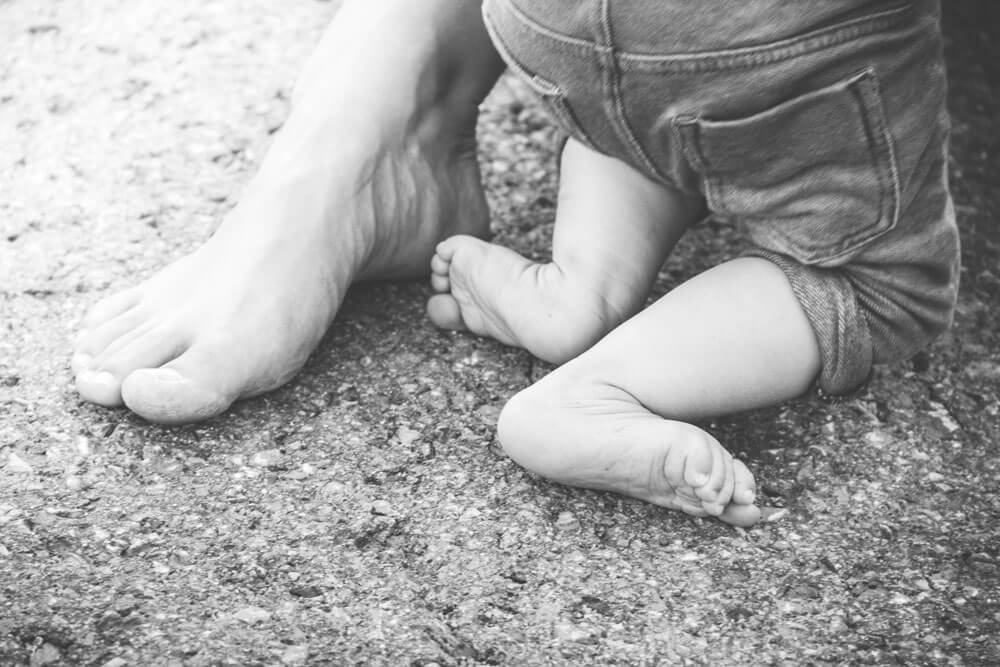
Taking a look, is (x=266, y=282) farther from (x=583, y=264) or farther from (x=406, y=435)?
(x=583, y=264)

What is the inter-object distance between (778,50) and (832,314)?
0.34 m

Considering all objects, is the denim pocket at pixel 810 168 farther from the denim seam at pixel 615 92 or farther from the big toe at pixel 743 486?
the big toe at pixel 743 486

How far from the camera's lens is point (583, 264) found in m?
1.38

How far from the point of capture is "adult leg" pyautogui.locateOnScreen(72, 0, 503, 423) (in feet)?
→ 4.25

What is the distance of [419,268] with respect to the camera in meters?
1.56

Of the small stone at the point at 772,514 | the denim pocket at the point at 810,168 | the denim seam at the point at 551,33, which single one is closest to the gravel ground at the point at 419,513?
the small stone at the point at 772,514

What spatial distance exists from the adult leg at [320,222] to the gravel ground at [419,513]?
0.06 m

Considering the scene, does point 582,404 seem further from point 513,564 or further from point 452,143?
point 452,143

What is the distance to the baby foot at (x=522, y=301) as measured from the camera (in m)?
1.36

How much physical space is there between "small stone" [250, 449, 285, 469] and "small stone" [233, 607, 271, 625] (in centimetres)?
21

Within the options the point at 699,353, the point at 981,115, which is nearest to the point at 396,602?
the point at 699,353

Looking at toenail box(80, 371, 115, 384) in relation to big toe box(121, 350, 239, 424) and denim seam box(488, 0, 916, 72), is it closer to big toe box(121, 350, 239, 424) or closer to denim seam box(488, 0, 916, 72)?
big toe box(121, 350, 239, 424)

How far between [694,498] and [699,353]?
0.54ft

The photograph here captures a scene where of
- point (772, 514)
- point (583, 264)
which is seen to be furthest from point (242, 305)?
point (772, 514)
